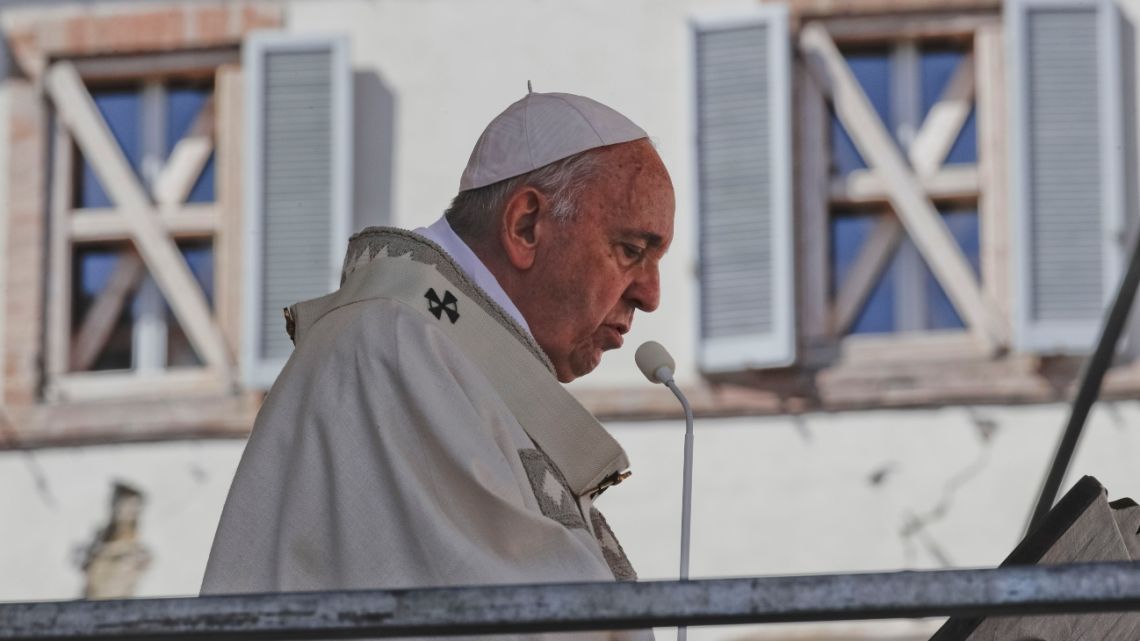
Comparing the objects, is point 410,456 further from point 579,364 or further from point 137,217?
point 137,217

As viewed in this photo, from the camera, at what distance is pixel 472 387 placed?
3.14 metres

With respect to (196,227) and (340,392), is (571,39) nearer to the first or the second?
(196,227)

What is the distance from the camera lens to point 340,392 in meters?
3.07

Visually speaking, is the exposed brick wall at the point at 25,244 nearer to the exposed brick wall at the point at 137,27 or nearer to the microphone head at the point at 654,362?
the exposed brick wall at the point at 137,27

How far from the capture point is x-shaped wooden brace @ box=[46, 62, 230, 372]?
34.1 feet

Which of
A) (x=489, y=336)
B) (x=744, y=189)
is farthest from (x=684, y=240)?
(x=489, y=336)

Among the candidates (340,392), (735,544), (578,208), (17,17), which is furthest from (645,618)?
(17,17)

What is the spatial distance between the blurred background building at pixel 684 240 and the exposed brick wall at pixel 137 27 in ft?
0.04

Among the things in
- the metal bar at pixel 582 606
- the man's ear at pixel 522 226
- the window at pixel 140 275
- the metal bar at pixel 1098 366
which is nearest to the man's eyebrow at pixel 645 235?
the man's ear at pixel 522 226

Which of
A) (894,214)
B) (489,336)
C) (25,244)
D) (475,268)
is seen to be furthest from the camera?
(25,244)

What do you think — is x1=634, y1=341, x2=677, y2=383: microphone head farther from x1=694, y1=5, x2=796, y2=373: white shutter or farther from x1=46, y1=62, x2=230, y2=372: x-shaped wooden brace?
x1=46, y1=62, x2=230, y2=372: x-shaped wooden brace

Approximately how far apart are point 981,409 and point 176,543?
3020 mm

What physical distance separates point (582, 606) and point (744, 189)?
777 cm

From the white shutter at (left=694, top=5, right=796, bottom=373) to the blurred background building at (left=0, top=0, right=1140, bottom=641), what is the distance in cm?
1
